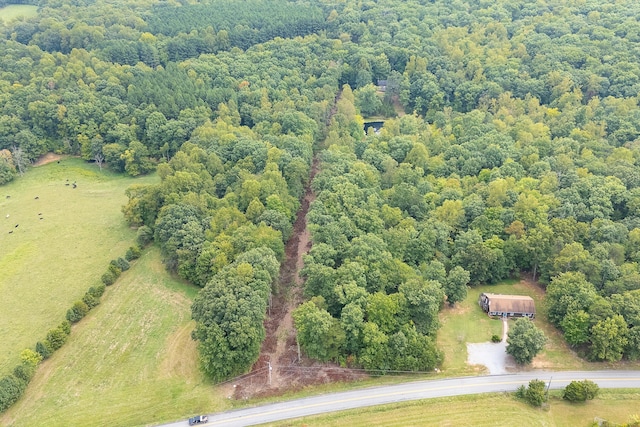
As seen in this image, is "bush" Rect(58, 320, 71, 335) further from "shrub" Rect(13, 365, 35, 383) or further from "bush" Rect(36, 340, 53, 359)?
"shrub" Rect(13, 365, 35, 383)

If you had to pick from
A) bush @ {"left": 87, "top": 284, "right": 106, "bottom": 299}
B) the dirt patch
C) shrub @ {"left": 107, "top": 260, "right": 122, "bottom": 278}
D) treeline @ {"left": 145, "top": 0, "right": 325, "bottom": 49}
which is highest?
treeline @ {"left": 145, "top": 0, "right": 325, "bottom": 49}

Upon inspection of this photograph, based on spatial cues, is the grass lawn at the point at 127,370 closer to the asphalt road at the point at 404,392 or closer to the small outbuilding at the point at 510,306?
the asphalt road at the point at 404,392

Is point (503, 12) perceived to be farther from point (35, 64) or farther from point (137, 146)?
point (35, 64)

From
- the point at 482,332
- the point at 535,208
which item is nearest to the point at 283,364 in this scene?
the point at 482,332

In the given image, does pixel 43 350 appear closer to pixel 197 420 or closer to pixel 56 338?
pixel 56 338

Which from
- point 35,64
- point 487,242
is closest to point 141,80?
point 35,64

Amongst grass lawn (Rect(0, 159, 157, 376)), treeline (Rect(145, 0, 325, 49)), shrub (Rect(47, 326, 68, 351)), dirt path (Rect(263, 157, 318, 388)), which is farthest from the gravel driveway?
treeline (Rect(145, 0, 325, 49))

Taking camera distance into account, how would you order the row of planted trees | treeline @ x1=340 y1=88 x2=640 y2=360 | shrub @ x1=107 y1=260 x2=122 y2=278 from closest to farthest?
the row of planted trees < treeline @ x1=340 y1=88 x2=640 y2=360 < shrub @ x1=107 y1=260 x2=122 y2=278
